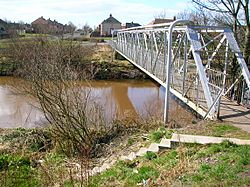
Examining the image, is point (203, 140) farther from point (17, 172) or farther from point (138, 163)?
point (17, 172)

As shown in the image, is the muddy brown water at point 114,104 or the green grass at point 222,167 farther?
the muddy brown water at point 114,104

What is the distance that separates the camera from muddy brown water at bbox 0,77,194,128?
1447 cm

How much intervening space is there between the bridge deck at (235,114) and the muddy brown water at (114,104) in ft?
4.44

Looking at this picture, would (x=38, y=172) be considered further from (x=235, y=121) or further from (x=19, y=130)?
(x=235, y=121)

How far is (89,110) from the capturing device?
11.9 meters

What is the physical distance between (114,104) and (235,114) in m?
12.1

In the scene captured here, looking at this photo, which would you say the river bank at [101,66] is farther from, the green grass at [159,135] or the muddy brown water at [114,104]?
the green grass at [159,135]

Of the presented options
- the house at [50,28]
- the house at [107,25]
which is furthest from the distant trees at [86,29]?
the house at [50,28]

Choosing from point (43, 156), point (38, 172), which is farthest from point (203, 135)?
point (43, 156)

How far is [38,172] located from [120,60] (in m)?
28.8

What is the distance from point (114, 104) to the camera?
69.5 feet

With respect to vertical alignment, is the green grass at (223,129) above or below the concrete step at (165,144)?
above

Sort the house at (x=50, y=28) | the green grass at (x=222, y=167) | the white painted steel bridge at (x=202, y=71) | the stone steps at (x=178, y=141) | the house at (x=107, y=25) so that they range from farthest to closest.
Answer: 1. the house at (x=107, y=25)
2. the house at (x=50, y=28)
3. the white painted steel bridge at (x=202, y=71)
4. the stone steps at (x=178, y=141)
5. the green grass at (x=222, y=167)

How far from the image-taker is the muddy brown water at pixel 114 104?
14.5m
